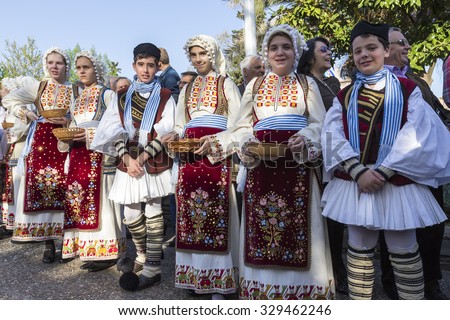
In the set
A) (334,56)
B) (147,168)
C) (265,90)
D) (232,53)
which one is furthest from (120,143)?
(232,53)

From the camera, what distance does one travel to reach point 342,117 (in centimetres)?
275

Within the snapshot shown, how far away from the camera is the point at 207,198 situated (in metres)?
3.34

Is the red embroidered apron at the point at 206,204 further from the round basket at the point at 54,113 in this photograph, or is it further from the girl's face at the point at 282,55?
the round basket at the point at 54,113

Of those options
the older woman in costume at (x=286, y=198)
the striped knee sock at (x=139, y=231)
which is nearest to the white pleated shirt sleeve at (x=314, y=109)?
the older woman in costume at (x=286, y=198)

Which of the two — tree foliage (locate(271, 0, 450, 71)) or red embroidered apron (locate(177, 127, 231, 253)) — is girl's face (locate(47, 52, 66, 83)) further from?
tree foliage (locate(271, 0, 450, 71))

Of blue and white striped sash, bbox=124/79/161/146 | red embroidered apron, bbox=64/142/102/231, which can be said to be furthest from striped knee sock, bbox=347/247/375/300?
red embroidered apron, bbox=64/142/102/231

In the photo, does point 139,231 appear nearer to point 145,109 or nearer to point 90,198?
point 90,198

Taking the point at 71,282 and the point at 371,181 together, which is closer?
the point at 371,181

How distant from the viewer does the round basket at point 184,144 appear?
316 cm

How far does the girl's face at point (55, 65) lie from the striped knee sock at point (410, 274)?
3789mm

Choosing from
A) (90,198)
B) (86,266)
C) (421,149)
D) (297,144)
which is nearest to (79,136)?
(90,198)

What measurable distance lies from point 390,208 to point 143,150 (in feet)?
6.74

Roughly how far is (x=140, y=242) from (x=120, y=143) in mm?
936

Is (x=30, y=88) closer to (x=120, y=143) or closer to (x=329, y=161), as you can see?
(x=120, y=143)
